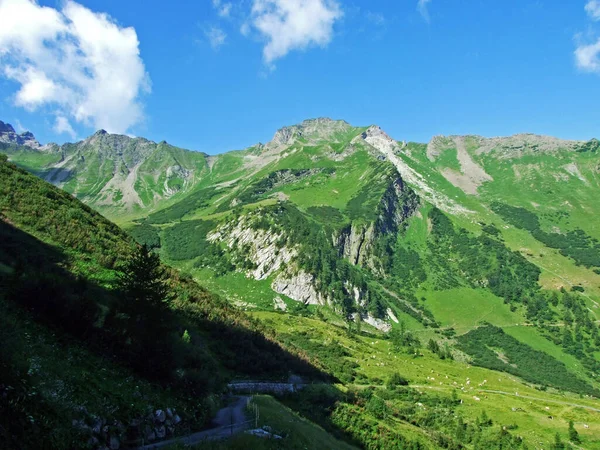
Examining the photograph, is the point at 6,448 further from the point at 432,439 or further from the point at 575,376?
the point at 575,376

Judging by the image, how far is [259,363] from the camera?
45.6 m

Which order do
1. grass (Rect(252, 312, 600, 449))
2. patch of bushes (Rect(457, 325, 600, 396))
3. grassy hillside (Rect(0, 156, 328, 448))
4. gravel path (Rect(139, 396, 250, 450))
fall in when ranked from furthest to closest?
1. patch of bushes (Rect(457, 325, 600, 396))
2. grass (Rect(252, 312, 600, 449))
3. gravel path (Rect(139, 396, 250, 450))
4. grassy hillside (Rect(0, 156, 328, 448))

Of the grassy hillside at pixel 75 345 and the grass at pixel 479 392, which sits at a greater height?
the grassy hillside at pixel 75 345

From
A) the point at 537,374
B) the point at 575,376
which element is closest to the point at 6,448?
the point at 537,374

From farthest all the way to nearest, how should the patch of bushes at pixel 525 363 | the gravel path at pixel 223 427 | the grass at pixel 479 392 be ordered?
the patch of bushes at pixel 525 363, the grass at pixel 479 392, the gravel path at pixel 223 427

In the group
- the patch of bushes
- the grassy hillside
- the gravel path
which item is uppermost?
the grassy hillside

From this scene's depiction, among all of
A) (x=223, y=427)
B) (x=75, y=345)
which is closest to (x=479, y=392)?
(x=223, y=427)

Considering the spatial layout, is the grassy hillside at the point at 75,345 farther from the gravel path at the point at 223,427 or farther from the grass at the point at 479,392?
Result: the grass at the point at 479,392

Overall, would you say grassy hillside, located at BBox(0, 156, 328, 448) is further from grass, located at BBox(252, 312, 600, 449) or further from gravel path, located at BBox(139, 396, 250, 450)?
grass, located at BBox(252, 312, 600, 449)

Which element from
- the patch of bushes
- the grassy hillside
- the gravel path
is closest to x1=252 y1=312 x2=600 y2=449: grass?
the gravel path

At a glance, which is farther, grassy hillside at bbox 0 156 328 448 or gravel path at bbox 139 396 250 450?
gravel path at bbox 139 396 250 450

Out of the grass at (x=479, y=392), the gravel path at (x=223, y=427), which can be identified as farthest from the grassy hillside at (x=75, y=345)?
the grass at (x=479, y=392)

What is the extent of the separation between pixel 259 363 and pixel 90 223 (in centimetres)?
2503

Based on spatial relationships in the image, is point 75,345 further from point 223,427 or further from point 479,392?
point 479,392
